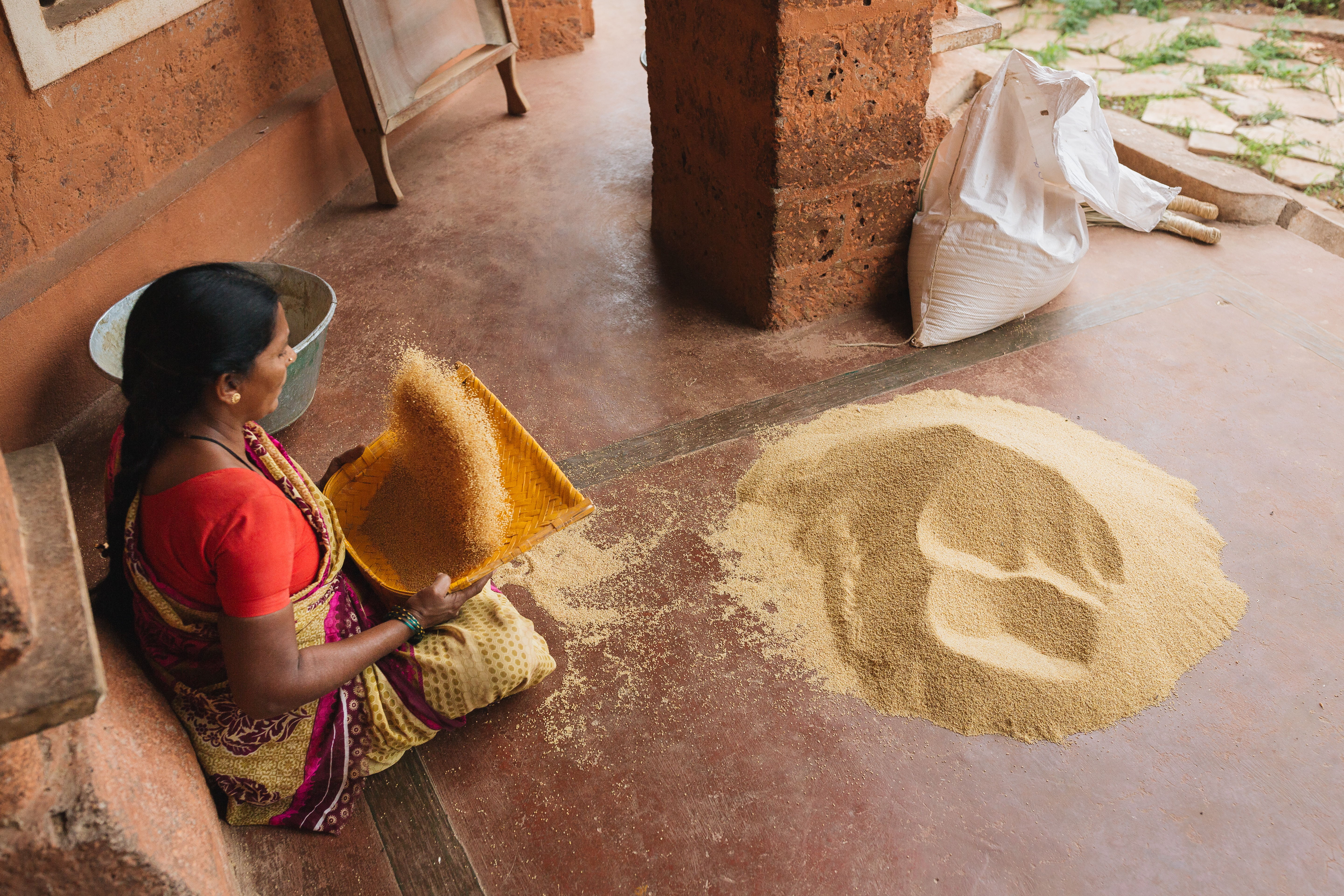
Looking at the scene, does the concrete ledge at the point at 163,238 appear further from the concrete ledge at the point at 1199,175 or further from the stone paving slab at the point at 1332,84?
the stone paving slab at the point at 1332,84

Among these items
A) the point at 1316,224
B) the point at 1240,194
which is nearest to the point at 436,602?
the point at 1240,194

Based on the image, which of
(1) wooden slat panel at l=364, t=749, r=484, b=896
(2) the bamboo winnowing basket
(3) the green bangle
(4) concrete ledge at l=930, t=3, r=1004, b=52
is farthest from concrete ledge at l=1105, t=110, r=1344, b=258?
(1) wooden slat panel at l=364, t=749, r=484, b=896

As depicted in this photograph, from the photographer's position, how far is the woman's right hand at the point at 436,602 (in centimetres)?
164

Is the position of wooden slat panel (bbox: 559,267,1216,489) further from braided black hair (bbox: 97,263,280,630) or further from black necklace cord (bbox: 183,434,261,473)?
braided black hair (bbox: 97,263,280,630)

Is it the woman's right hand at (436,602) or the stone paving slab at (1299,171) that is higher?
the woman's right hand at (436,602)

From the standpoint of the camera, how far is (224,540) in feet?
4.32

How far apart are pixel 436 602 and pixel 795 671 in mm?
833

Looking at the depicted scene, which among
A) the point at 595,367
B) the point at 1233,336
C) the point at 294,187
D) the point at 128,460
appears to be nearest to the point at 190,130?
the point at 294,187

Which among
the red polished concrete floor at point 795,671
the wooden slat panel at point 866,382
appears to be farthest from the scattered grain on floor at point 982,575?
the wooden slat panel at point 866,382

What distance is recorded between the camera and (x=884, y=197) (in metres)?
3.04

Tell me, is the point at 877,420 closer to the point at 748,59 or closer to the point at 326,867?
the point at 748,59

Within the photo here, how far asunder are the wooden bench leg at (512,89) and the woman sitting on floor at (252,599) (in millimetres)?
3829

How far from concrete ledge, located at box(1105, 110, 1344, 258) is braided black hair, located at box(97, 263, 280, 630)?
3.62 m

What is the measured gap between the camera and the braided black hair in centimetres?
129
